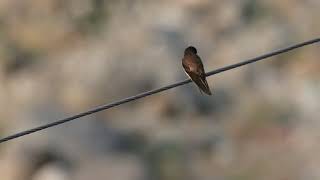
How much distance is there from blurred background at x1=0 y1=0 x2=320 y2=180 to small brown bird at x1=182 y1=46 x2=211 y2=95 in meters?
1.99

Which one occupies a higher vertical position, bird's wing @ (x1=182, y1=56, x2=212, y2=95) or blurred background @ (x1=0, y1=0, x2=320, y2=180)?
bird's wing @ (x1=182, y1=56, x2=212, y2=95)

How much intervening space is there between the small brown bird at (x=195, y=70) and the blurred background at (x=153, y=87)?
1986 millimetres

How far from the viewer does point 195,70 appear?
154 centimetres

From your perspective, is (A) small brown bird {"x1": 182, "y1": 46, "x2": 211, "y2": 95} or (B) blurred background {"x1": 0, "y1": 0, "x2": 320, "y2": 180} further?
(B) blurred background {"x1": 0, "y1": 0, "x2": 320, "y2": 180}

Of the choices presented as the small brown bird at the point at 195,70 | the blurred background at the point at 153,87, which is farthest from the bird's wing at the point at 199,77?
the blurred background at the point at 153,87

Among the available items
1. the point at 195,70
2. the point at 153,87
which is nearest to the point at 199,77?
the point at 195,70

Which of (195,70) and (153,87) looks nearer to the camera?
(195,70)

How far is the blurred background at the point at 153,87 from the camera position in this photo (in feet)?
12.1

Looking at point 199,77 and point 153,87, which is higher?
point 199,77

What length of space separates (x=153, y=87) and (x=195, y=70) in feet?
7.62

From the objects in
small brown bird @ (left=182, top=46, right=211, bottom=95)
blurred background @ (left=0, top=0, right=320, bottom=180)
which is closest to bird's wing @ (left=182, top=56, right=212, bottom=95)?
small brown bird @ (left=182, top=46, right=211, bottom=95)

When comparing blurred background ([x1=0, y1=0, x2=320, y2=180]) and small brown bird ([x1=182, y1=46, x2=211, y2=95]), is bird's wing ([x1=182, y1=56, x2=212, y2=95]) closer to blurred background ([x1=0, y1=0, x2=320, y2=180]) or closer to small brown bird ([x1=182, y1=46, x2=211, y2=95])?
small brown bird ([x1=182, y1=46, x2=211, y2=95])

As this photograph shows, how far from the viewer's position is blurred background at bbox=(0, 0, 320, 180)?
3688mm

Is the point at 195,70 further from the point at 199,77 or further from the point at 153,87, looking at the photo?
the point at 153,87
